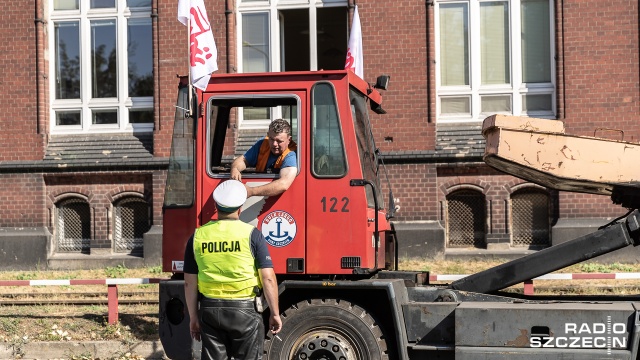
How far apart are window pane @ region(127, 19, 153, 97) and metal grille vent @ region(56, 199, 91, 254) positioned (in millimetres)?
2443

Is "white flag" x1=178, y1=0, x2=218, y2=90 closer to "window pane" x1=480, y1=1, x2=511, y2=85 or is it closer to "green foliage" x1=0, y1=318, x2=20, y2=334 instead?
"green foliage" x1=0, y1=318, x2=20, y2=334

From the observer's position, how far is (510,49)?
17.9 meters

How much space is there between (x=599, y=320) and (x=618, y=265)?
362 inches

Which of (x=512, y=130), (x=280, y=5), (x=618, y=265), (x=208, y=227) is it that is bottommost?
(x=618, y=265)

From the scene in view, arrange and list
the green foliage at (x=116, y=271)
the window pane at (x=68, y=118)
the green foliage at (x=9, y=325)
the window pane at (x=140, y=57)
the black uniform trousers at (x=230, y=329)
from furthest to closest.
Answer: the window pane at (x=68, y=118) → the window pane at (x=140, y=57) → the green foliage at (x=116, y=271) → the green foliage at (x=9, y=325) → the black uniform trousers at (x=230, y=329)

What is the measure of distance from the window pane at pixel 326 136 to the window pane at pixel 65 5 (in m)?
12.7

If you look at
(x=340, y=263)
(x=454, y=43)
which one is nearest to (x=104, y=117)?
(x=454, y=43)

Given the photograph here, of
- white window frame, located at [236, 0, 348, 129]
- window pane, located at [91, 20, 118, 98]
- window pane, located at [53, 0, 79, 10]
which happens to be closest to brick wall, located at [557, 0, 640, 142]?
white window frame, located at [236, 0, 348, 129]

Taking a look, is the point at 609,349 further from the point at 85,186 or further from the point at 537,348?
the point at 85,186

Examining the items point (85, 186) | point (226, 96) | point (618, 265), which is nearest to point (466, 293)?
point (226, 96)

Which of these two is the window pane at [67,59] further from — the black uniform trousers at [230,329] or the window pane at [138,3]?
the black uniform trousers at [230,329]

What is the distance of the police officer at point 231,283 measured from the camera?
620 centimetres

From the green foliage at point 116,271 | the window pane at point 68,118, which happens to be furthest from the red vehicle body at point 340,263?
the window pane at point 68,118

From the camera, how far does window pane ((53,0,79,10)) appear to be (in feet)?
63.1
